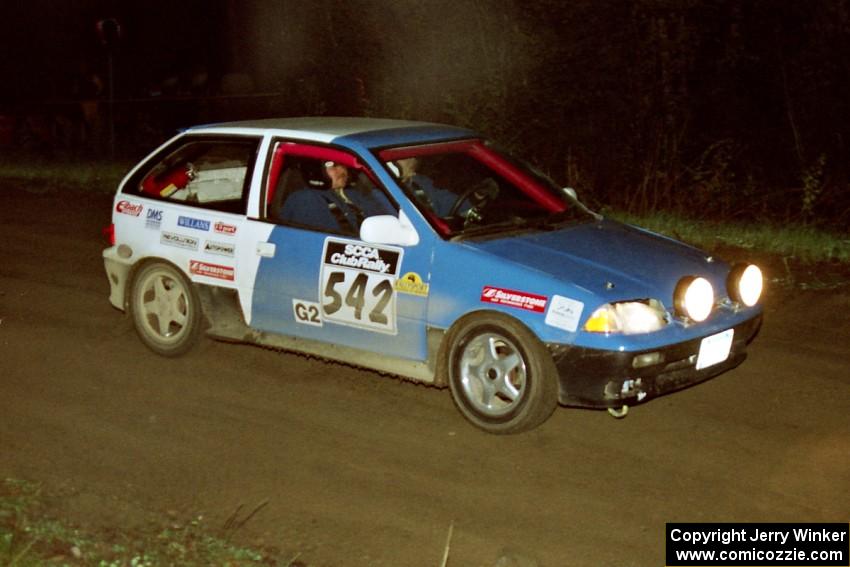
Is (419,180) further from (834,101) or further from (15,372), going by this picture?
(834,101)

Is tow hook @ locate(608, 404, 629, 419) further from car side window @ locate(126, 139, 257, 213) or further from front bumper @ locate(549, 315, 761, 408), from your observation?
car side window @ locate(126, 139, 257, 213)

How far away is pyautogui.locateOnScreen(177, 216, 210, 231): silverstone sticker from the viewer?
735 centimetres

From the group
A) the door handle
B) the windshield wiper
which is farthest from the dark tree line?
the door handle

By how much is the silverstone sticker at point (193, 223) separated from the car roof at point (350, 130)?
589mm

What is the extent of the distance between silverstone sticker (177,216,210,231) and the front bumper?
97.8 inches

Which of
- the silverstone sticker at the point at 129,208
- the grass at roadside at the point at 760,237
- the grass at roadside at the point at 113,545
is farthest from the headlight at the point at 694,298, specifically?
the grass at roadside at the point at 760,237

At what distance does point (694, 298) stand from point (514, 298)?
912mm

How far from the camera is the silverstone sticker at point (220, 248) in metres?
7.22

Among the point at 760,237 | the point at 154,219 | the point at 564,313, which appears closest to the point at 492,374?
the point at 564,313

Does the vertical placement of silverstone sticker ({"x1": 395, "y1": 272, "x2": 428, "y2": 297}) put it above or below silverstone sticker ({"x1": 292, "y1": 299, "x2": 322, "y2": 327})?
above

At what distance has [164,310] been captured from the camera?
7.78 metres

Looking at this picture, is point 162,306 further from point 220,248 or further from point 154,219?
point 220,248

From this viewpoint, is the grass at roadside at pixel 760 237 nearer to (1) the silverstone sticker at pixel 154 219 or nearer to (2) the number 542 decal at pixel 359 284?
(2) the number 542 decal at pixel 359 284

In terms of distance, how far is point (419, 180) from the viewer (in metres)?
7.09
